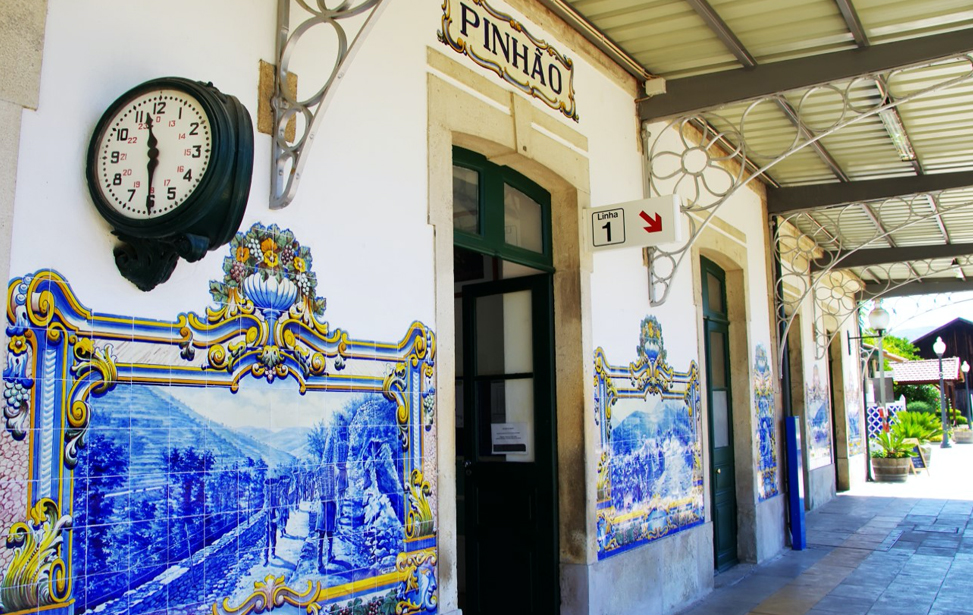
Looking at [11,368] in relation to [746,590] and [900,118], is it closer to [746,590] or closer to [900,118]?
[746,590]

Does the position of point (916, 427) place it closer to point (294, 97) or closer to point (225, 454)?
point (294, 97)

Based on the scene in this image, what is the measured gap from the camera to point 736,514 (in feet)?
27.7

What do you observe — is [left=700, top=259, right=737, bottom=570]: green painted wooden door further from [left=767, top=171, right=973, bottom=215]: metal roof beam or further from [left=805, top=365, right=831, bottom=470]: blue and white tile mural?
[left=805, top=365, right=831, bottom=470]: blue and white tile mural

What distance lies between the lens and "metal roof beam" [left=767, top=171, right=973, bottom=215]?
837cm

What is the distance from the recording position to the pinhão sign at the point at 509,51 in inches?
179

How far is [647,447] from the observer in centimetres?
617

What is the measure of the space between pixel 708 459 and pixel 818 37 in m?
3.50

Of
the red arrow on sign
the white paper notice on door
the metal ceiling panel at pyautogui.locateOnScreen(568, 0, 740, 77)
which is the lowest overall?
the white paper notice on door

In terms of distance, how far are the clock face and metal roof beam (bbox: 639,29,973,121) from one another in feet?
14.4

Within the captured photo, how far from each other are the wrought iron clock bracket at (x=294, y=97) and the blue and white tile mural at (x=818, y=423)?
10.2 m

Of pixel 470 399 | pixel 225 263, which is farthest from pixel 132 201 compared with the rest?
pixel 470 399

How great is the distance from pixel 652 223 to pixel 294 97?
2.67 meters

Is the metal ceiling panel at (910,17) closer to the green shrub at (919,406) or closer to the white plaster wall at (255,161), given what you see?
the white plaster wall at (255,161)

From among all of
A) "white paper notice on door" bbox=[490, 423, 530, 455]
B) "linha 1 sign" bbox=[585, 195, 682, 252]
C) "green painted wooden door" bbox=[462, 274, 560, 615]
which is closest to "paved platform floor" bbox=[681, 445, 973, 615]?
"green painted wooden door" bbox=[462, 274, 560, 615]
